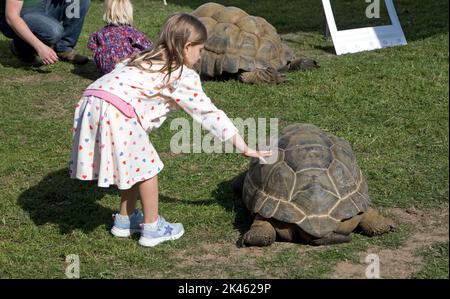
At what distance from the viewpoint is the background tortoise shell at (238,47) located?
8.01 metres

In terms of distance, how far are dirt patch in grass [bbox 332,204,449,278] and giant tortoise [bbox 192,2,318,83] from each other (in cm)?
320

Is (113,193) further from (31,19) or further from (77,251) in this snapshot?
(31,19)

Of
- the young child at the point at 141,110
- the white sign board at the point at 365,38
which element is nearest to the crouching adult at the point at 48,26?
the white sign board at the point at 365,38

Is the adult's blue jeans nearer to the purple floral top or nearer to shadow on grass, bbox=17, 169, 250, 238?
the purple floral top

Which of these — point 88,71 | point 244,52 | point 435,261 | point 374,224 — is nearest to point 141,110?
point 374,224

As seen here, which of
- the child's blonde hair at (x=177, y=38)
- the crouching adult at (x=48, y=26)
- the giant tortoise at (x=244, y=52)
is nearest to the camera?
the child's blonde hair at (x=177, y=38)

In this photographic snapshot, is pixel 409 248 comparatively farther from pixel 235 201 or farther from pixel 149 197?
pixel 149 197

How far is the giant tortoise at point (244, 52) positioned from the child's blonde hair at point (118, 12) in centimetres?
90

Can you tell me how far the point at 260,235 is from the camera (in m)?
4.50

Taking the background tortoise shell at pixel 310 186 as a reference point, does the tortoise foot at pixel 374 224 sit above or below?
below

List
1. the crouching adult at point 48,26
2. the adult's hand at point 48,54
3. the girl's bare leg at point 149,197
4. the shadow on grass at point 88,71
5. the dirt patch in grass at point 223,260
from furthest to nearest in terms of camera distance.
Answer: the crouching adult at point 48,26 < the shadow on grass at point 88,71 < the adult's hand at point 48,54 < the girl's bare leg at point 149,197 < the dirt patch in grass at point 223,260

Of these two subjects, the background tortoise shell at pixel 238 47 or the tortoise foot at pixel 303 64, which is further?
the tortoise foot at pixel 303 64

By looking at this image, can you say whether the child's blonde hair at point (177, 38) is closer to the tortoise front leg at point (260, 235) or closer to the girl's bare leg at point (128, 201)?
the girl's bare leg at point (128, 201)

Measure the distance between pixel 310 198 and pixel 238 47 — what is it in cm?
390
